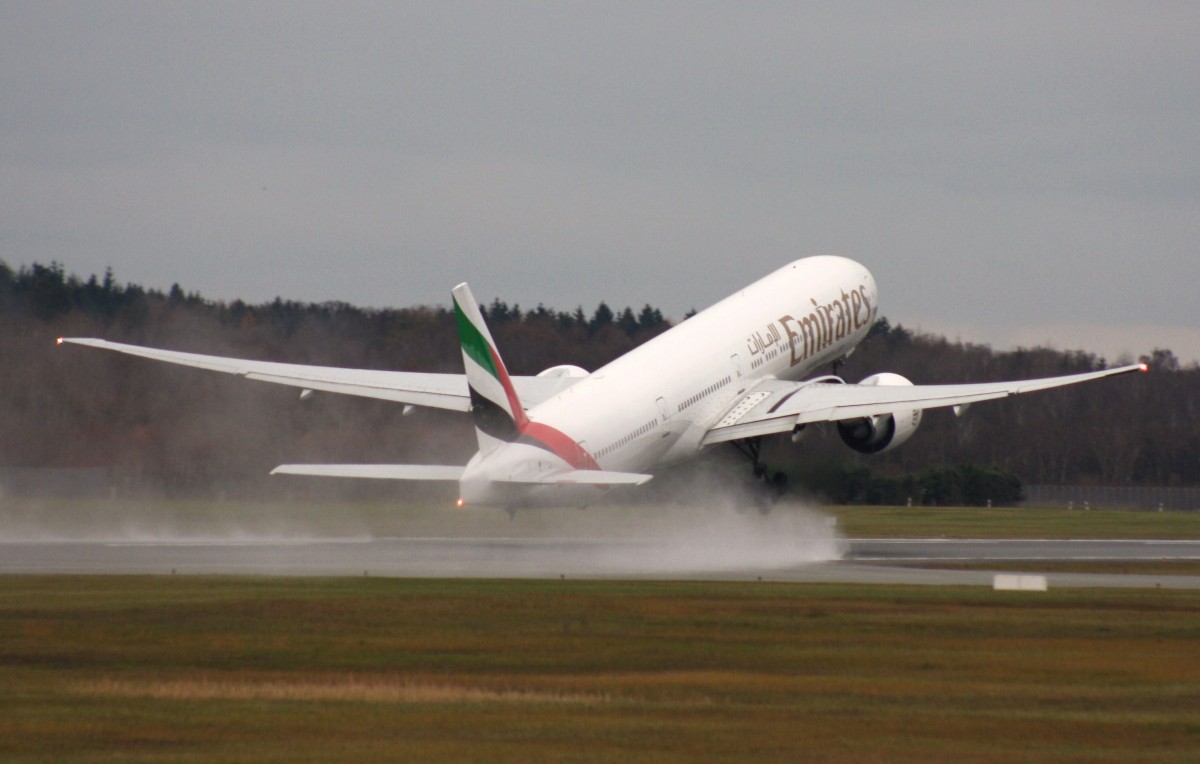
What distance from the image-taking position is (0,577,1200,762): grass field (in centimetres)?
1717

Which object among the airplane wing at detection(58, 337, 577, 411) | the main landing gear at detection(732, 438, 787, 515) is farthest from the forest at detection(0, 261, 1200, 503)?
the airplane wing at detection(58, 337, 577, 411)

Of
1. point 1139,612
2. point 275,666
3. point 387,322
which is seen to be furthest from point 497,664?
point 387,322

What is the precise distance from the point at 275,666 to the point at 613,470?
899 inches

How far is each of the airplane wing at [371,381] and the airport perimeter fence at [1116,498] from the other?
35.8 meters

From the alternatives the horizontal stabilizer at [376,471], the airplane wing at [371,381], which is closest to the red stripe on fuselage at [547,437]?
the horizontal stabilizer at [376,471]

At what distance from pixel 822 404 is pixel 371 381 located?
13648 millimetres

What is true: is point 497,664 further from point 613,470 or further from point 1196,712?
point 613,470

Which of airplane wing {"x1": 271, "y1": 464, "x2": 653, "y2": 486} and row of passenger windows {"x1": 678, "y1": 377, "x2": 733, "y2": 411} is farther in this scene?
row of passenger windows {"x1": 678, "y1": 377, "x2": 733, "y2": 411}

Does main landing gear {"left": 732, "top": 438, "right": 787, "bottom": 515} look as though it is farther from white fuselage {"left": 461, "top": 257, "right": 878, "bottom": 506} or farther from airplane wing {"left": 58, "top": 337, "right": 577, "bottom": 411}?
airplane wing {"left": 58, "top": 337, "right": 577, "bottom": 411}

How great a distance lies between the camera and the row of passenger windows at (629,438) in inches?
1721

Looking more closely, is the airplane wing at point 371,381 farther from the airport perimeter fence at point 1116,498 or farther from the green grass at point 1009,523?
the airport perimeter fence at point 1116,498

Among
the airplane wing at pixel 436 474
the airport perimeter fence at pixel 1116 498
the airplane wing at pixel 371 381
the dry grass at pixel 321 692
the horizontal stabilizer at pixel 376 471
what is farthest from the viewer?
the airport perimeter fence at pixel 1116 498

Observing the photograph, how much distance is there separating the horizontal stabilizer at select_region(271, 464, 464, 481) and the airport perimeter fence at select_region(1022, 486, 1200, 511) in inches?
1874

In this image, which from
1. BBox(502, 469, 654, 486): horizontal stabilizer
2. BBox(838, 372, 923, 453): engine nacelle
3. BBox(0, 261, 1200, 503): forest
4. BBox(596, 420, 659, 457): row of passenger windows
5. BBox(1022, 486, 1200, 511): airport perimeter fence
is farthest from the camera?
BBox(1022, 486, 1200, 511): airport perimeter fence
